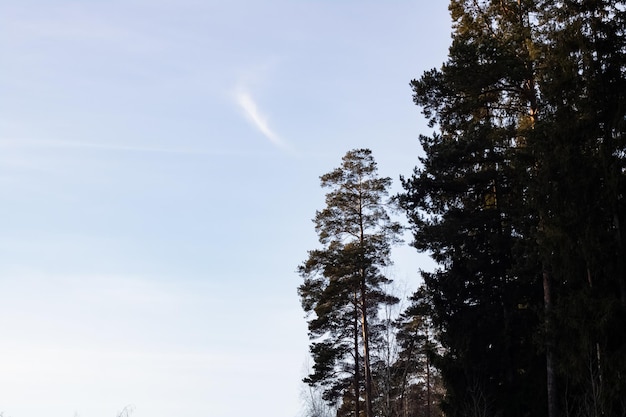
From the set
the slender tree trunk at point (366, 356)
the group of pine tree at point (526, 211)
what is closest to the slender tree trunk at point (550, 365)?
the group of pine tree at point (526, 211)

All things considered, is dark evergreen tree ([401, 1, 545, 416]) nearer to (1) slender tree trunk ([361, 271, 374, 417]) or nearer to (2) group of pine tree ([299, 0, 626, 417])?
(2) group of pine tree ([299, 0, 626, 417])

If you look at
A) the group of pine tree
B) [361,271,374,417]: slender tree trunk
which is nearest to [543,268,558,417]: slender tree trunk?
the group of pine tree

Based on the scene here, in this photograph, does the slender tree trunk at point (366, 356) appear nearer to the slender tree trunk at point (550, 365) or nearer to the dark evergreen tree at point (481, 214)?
the dark evergreen tree at point (481, 214)

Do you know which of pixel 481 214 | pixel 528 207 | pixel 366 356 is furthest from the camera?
pixel 366 356

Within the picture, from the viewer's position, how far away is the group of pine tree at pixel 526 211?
1906 cm

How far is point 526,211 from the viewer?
2220 centimetres

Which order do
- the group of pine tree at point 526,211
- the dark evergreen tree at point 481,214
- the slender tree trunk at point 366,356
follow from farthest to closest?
the slender tree trunk at point 366,356
the dark evergreen tree at point 481,214
the group of pine tree at point 526,211

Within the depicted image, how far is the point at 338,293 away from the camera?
37.1 metres

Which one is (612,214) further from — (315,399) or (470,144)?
(315,399)

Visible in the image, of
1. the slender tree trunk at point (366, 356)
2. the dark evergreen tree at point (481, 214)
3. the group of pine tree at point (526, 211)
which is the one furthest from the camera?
the slender tree trunk at point (366, 356)

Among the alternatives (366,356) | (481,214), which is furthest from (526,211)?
(366,356)

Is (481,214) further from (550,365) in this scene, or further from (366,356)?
(366,356)

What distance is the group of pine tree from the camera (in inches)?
750

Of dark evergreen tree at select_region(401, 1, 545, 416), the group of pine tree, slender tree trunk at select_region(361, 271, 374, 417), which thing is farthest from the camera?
slender tree trunk at select_region(361, 271, 374, 417)
